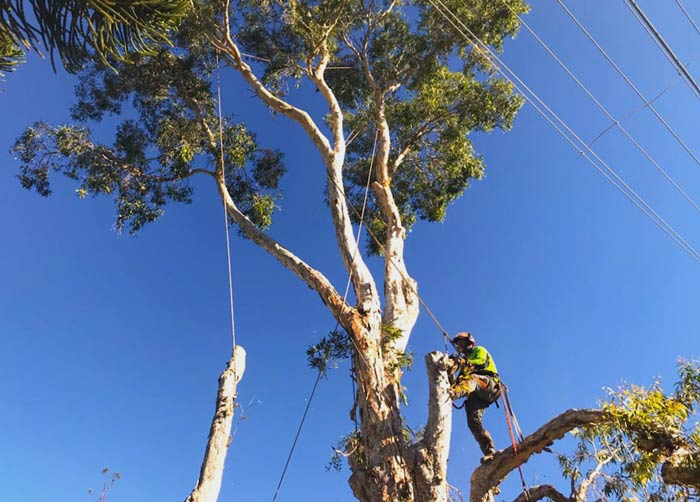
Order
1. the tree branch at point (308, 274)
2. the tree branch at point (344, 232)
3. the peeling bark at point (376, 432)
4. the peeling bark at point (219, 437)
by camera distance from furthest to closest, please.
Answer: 1. the tree branch at point (344, 232)
2. the tree branch at point (308, 274)
3. the peeling bark at point (376, 432)
4. the peeling bark at point (219, 437)

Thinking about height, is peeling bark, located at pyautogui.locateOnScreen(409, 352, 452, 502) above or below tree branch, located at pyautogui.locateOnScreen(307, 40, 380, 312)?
below

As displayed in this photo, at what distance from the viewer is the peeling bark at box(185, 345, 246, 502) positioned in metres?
Result: 2.79

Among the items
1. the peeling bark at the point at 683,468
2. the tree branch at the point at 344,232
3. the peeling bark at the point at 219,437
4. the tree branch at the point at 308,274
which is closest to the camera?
the peeling bark at the point at 219,437

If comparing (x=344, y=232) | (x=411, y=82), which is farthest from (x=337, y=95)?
(x=344, y=232)

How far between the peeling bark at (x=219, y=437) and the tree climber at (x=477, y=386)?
202 cm

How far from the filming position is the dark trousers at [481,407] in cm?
479

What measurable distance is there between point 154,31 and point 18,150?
22.5 ft

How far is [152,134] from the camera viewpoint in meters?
9.45

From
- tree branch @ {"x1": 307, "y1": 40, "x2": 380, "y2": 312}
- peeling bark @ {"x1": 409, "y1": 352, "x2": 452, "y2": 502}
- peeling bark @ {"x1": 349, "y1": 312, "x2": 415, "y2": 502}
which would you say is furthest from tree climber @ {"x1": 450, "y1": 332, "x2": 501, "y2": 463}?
tree branch @ {"x1": 307, "y1": 40, "x2": 380, "y2": 312}

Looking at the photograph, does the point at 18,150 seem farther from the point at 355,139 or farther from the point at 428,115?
the point at 428,115

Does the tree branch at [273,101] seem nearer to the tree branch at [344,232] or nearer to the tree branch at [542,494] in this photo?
the tree branch at [344,232]

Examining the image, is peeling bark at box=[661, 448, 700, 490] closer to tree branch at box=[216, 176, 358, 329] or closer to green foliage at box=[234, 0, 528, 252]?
tree branch at box=[216, 176, 358, 329]

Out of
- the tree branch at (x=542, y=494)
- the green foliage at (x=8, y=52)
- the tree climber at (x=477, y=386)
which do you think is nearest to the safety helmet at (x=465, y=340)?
the tree climber at (x=477, y=386)

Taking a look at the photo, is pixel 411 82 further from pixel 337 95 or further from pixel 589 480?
pixel 589 480
